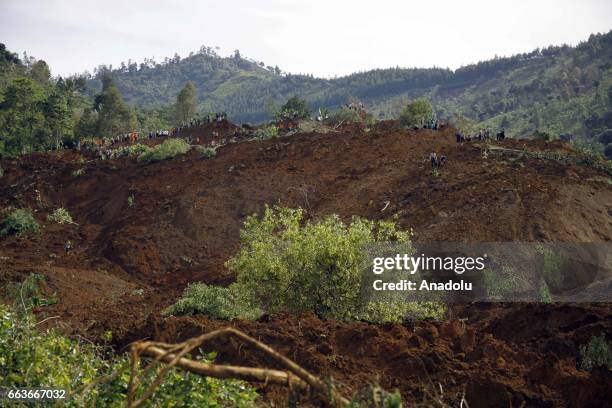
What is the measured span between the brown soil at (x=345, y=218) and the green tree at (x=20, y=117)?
1055 cm

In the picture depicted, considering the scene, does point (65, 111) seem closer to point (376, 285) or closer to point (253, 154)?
point (253, 154)

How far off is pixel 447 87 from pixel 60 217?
92.7 m

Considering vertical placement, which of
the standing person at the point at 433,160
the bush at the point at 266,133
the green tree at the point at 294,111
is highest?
the green tree at the point at 294,111

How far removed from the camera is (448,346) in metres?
12.3

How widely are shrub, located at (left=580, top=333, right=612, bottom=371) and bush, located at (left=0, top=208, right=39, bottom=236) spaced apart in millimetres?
21825

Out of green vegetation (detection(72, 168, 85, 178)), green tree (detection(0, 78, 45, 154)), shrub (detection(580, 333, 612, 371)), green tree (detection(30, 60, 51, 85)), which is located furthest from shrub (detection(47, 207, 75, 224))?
green tree (detection(30, 60, 51, 85))

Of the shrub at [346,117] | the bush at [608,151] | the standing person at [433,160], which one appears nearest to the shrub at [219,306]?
the standing person at [433,160]

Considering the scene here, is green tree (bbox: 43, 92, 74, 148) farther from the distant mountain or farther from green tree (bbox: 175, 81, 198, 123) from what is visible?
the distant mountain

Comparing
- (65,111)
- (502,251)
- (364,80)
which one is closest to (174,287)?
(502,251)

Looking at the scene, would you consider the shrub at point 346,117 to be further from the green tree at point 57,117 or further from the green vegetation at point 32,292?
the green vegetation at point 32,292

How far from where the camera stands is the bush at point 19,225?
2856 centimetres

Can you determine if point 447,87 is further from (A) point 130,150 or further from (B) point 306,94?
(A) point 130,150

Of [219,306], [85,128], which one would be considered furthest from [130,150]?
[219,306]

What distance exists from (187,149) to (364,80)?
9556 cm
